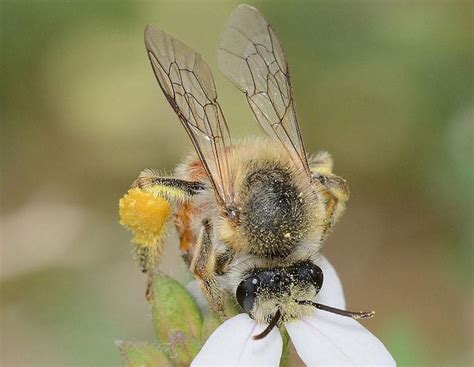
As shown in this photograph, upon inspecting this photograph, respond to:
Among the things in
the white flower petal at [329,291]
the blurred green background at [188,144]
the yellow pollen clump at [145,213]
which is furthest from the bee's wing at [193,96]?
the blurred green background at [188,144]

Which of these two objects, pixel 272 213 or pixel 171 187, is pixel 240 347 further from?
pixel 171 187

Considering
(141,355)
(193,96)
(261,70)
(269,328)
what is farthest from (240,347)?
(261,70)

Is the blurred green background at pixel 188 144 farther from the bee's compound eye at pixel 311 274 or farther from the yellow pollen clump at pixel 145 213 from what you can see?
the bee's compound eye at pixel 311 274

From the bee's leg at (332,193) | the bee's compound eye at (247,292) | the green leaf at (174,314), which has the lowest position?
the green leaf at (174,314)

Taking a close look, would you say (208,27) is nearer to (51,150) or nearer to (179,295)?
(51,150)

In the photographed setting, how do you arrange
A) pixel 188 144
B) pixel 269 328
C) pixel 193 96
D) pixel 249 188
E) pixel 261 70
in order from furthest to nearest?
1. pixel 188 144
2. pixel 261 70
3. pixel 193 96
4. pixel 249 188
5. pixel 269 328

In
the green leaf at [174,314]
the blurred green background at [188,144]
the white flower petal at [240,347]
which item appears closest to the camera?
the white flower petal at [240,347]

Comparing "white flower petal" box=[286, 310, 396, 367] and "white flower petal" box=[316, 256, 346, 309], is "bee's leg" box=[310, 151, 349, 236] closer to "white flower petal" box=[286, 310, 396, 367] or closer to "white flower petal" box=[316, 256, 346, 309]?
"white flower petal" box=[316, 256, 346, 309]
